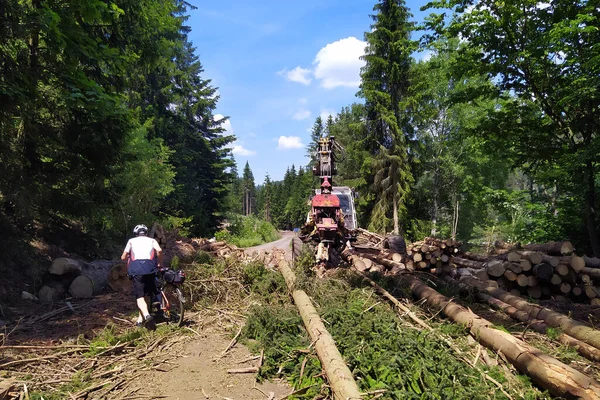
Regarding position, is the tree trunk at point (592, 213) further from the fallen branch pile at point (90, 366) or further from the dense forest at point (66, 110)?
the dense forest at point (66, 110)

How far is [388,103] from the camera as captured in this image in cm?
2433

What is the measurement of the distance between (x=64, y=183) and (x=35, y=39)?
3.10 meters

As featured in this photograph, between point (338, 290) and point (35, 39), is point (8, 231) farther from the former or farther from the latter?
point (338, 290)

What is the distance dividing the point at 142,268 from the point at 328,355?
352 cm

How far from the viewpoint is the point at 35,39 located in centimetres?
798

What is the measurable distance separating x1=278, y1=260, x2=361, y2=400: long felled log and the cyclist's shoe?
2460 millimetres

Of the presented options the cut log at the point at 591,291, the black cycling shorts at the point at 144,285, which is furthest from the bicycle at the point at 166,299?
the cut log at the point at 591,291

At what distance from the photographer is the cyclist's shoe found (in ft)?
20.6

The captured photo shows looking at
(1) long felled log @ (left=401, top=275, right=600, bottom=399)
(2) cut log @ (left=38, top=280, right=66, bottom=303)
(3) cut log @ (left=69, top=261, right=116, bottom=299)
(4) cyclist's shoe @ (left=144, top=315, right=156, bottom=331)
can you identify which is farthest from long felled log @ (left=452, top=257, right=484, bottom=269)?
(2) cut log @ (left=38, top=280, right=66, bottom=303)

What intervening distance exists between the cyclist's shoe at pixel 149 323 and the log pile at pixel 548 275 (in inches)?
293

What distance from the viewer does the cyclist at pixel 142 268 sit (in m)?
6.29

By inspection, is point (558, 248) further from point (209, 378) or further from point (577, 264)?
point (209, 378)

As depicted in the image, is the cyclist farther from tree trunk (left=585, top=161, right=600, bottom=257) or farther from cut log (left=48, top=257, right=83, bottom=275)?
tree trunk (left=585, top=161, right=600, bottom=257)

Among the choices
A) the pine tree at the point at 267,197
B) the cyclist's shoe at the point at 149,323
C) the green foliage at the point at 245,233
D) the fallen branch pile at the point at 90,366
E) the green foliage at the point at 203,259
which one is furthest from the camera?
the pine tree at the point at 267,197
